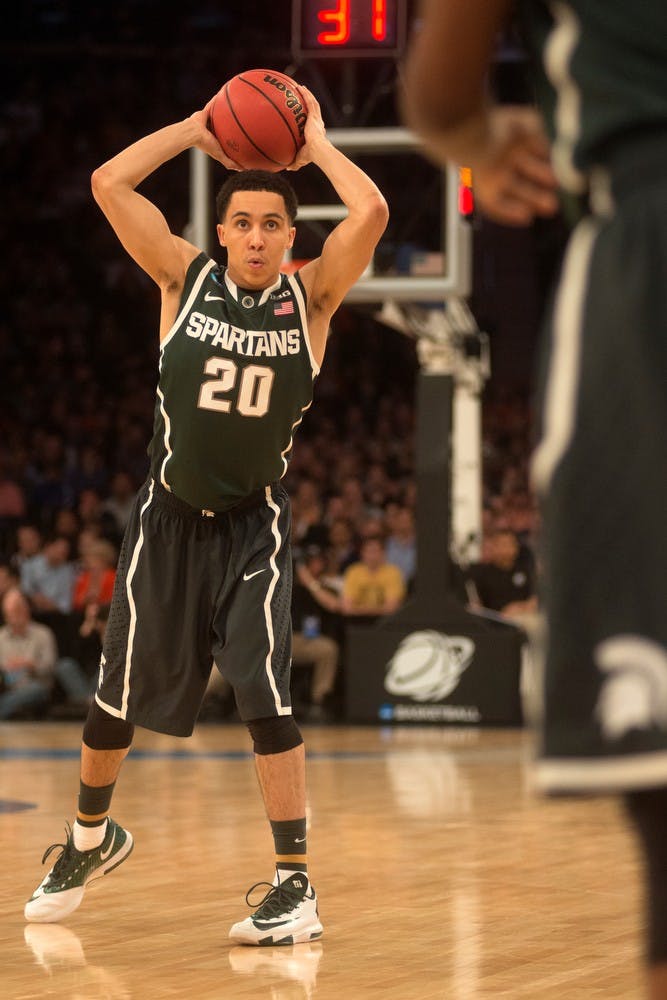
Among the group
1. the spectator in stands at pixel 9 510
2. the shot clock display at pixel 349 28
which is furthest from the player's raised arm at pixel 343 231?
the spectator in stands at pixel 9 510

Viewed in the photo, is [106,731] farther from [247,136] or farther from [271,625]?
[247,136]

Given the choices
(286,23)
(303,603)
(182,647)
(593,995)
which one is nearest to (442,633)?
(303,603)

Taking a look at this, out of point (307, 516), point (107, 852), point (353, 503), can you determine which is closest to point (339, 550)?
point (307, 516)

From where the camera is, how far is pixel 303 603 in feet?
40.2

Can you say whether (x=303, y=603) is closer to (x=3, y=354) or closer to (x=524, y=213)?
(x=3, y=354)

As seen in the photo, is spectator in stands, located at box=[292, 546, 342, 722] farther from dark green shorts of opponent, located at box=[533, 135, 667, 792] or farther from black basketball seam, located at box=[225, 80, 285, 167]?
dark green shorts of opponent, located at box=[533, 135, 667, 792]

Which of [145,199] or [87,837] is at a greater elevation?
[145,199]

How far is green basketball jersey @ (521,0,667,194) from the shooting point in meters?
1.61

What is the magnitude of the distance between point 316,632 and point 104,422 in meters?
5.50

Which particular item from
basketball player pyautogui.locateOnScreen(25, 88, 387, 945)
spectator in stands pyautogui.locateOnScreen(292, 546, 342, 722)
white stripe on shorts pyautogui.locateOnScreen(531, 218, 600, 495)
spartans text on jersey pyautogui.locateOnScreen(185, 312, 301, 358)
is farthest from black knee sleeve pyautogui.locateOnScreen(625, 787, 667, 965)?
spectator in stands pyautogui.locateOnScreen(292, 546, 342, 722)

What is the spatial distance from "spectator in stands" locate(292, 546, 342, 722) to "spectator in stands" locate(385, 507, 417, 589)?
865 millimetres

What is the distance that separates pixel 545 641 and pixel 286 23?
19.5 metres

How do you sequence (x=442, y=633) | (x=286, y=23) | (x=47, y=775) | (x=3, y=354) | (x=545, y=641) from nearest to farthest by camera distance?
(x=545, y=641) → (x=47, y=775) → (x=442, y=633) → (x=3, y=354) → (x=286, y=23)

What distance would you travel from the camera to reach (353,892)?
495cm
